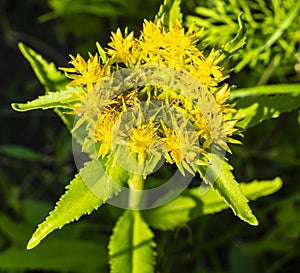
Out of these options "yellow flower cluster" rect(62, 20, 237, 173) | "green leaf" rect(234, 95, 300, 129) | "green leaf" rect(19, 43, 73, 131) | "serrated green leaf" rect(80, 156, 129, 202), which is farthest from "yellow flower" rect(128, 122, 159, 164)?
"green leaf" rect(19, 43, 73, 131)

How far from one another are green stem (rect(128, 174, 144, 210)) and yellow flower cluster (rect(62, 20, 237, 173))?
137 mm

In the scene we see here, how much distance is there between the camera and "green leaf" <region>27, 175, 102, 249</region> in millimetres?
1014

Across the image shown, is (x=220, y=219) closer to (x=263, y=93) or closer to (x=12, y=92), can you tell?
(x=263, y=93)

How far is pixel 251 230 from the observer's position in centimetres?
192

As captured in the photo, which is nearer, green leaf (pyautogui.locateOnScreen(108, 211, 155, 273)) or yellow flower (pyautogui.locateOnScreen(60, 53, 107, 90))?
yellow flower (pyautogui.locateOnScreen(60, 53, 107, 90))

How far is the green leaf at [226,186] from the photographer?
0.98m

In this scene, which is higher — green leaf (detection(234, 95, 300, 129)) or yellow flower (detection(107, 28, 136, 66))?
yellow flower (detection(107, 28, 136, 66))

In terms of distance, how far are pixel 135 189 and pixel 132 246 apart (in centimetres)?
14

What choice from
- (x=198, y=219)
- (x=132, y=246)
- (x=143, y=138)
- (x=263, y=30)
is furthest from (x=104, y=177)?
(x=198, y=219)

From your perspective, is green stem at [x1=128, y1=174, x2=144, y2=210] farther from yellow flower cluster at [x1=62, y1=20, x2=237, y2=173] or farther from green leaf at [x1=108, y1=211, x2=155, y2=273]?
yellow flower cluster at [x1=62, y1=20, x2=237, y2=173]

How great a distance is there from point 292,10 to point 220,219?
0.80 m

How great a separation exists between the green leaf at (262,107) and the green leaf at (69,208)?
13.2 inches

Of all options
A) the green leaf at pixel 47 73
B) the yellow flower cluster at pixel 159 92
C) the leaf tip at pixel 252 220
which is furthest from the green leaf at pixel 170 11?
the leaf tip at pixel 252 220

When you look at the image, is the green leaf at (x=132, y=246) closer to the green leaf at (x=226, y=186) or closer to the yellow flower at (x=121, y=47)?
the green leaf at (x=226, y=186)
